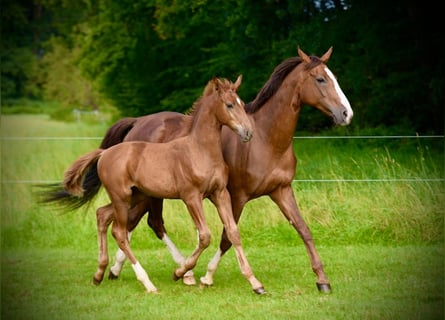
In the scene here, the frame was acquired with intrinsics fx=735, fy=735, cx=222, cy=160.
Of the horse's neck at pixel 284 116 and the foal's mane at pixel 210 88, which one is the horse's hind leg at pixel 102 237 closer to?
the foal's mane at pixel 210 88

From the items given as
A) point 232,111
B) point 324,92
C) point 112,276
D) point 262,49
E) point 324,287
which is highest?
point 324,92

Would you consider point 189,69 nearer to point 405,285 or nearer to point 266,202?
point 266,202

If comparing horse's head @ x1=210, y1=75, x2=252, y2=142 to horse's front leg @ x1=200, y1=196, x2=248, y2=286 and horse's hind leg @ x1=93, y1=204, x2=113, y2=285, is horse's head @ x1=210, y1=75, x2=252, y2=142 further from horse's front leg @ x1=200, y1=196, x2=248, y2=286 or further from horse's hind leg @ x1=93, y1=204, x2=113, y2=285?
horse's hind leg @ x1=93, y1=204, x2=113, y2=285

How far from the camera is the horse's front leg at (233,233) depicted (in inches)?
261

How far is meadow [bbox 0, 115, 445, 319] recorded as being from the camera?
6.46m

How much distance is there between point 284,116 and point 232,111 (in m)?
0.69

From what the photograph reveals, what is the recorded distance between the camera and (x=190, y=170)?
677cm

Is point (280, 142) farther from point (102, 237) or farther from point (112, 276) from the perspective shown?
point (112, 276)

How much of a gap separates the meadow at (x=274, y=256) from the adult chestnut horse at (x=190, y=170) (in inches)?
20.2

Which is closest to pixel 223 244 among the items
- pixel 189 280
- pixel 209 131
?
pixel 189 280

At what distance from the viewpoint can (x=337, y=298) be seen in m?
6.65

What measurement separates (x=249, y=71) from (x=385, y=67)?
304 cm

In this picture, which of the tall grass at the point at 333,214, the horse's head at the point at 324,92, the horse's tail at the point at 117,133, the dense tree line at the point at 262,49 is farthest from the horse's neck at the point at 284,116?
the dense tree line at the point at 262,49

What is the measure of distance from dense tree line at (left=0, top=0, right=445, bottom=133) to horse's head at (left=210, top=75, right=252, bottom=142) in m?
7.59
